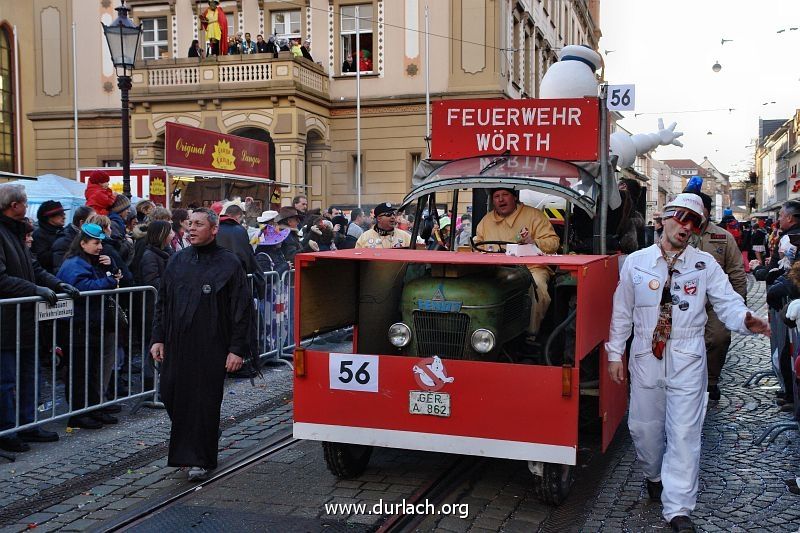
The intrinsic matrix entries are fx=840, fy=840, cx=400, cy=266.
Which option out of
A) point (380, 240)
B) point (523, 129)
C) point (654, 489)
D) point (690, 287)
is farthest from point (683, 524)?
point (380, 240)

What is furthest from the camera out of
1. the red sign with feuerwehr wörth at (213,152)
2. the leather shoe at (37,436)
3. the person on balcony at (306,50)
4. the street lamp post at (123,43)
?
the person on balcony at (306,50)

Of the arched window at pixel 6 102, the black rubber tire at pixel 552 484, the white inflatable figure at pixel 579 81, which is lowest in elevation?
the black rubber tire at pixel 552 484

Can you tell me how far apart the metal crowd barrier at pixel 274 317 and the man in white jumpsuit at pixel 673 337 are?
18.2 ft

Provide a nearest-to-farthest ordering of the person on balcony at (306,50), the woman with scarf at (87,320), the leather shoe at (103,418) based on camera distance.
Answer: the woman with scarf at (87,320) < the leather shoe at (103,418) < the person on balcony at (306,50)

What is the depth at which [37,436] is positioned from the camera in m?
6.99

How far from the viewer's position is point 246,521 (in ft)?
16.7

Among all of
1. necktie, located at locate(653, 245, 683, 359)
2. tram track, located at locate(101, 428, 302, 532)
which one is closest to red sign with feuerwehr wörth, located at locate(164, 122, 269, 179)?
tram track, located at locate(101, 428, 302, 532)

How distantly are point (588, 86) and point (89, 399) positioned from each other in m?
6.63

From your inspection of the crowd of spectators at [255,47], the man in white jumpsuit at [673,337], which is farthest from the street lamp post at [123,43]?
the crowd of spectators at [255,47]

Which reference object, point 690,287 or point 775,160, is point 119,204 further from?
point 775,160

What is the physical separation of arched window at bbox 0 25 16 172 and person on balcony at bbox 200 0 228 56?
361 inches

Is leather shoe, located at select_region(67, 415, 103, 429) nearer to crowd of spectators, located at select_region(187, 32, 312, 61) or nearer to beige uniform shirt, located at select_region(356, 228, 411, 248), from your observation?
beige uniform shirt, located at select_region(356, 228, 411, 248)

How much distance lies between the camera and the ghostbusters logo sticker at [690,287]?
5070 millimetres

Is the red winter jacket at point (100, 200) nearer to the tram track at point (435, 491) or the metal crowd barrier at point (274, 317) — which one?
the metal crowd barrier at point (274, 317)
